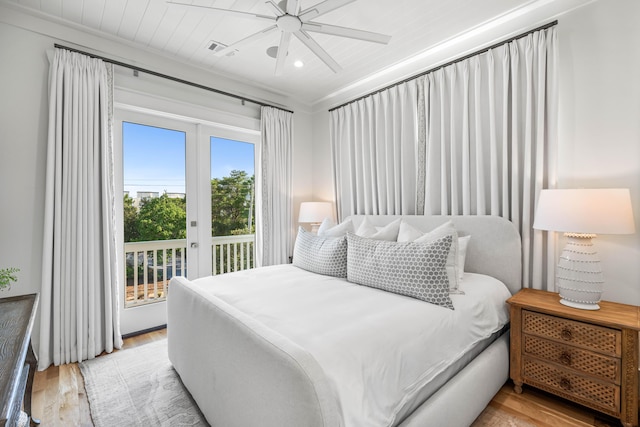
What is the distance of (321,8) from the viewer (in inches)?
66.7

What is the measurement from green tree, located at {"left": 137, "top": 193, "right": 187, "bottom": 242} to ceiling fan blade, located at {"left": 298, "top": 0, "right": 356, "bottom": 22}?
2.20m

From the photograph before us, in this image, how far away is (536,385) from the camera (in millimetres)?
1778

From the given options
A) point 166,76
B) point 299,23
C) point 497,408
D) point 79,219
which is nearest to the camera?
point 497,408

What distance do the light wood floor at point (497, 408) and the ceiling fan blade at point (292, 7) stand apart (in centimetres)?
260

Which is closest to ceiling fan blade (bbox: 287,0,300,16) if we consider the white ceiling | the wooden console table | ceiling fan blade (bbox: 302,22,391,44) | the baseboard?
ceiling fan blade (bbox: 302,22,391,44)

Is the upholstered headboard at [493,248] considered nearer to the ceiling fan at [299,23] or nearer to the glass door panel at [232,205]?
the ceiling fan at [299,23]

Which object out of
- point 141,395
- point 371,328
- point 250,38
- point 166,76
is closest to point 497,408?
point 371,328

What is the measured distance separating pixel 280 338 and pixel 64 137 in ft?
8.07

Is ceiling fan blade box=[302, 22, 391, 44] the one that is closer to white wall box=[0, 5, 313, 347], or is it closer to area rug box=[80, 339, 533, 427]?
white wall box=[0, 5, 313, 347]

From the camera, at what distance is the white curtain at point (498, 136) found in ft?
6.91

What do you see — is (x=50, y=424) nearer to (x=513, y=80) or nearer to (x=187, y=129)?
(x=187, y=129)

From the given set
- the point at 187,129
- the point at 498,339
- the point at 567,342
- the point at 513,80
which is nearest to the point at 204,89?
the point at 187,129

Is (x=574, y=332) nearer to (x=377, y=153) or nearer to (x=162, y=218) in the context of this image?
(x=377, y=153)

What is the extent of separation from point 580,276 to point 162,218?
11.3 feet
